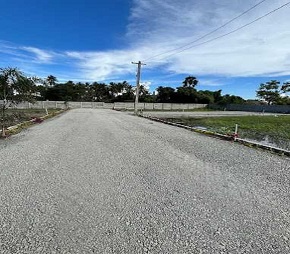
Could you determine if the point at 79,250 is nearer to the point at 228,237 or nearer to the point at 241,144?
the point at 228,237

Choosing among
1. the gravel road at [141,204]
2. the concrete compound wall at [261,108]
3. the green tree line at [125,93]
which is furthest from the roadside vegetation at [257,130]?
the green tree line at [125,93]

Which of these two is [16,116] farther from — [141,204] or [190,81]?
[190,81]

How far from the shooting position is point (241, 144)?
12.2 meters

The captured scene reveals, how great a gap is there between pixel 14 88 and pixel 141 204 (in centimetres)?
1074

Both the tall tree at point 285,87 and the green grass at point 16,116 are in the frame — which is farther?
the tall tree at point 285,87

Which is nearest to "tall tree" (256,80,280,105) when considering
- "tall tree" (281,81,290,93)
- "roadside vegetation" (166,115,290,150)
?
"tall tree" (281,81,290,93)

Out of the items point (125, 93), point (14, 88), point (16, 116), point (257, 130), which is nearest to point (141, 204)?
point (14, 88)

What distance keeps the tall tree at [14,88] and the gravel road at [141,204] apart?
5.66 meters

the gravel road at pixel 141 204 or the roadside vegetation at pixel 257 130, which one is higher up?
the gravel road at pixel 141 204

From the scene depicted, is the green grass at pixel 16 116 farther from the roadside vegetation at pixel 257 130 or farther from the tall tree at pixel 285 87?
the tall tree at pixel 285 87

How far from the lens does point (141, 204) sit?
459 cm

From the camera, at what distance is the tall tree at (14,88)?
12633 millimetres

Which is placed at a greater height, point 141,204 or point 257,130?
point 141,204

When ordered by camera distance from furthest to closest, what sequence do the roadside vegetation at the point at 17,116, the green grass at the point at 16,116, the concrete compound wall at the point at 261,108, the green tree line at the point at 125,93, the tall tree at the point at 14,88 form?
1. the green tree line at the point at 125,93
2. the concrete compound wall at the point at 261,108
3. the roadside vegetation at the point at 17,116
4. the green grass at the point at 16,116
5. the tall tree at the point at 14,88
